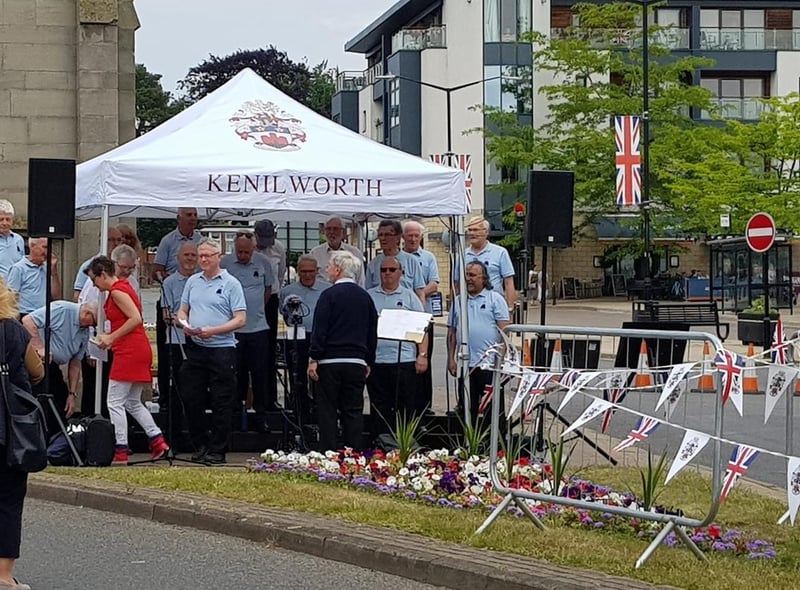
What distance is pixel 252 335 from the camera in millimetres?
13336

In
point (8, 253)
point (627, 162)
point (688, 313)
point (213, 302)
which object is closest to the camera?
point (213, 302)

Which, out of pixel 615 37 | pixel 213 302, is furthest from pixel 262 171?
pixel 615 37

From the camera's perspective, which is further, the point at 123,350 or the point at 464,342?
the point at 464,342

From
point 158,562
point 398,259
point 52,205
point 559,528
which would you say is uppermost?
point 52,205

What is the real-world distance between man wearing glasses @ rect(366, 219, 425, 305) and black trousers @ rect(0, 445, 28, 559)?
20.8 ft

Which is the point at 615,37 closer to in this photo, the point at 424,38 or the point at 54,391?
the point at 424,38

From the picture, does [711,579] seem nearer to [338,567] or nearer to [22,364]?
[338,567]

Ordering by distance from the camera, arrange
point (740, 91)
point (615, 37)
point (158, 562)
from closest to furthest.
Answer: point (158, 562) < point (615, 37) < point (740, 91)

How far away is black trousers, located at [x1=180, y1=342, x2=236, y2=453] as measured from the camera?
12086mm

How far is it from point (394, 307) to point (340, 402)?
1.27 m

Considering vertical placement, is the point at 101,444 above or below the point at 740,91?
Result: below

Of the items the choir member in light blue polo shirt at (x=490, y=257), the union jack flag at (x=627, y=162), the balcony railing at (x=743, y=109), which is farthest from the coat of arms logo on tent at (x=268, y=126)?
the balcony railing at (x=743, y=109)

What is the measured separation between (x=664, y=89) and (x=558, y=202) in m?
50.6

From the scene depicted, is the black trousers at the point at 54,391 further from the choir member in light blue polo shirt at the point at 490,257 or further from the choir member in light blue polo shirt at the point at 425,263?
the choir member in light blue polo shirt at the point at 490,257
